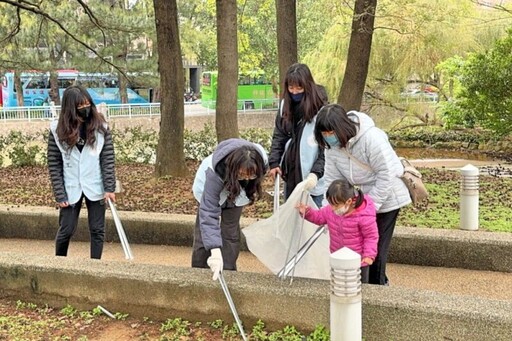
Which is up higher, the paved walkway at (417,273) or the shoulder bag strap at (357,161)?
the shoulder bag strap at (357,161)

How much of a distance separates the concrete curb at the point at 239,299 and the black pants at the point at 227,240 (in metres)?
0.21

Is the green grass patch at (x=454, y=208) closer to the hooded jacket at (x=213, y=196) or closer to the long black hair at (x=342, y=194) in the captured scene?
the long black hair at (x=342, y=194)

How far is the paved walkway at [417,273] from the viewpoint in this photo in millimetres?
4328

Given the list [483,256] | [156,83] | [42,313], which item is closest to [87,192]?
[42,313]

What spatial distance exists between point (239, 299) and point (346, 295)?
82cm

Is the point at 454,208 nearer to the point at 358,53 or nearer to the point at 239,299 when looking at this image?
the point at 358,53

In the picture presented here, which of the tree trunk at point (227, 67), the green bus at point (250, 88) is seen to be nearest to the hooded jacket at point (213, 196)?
the tree trunk at point (227, 67)

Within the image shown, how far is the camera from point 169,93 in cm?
899

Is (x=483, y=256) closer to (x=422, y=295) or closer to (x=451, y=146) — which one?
(x=422, y=295)

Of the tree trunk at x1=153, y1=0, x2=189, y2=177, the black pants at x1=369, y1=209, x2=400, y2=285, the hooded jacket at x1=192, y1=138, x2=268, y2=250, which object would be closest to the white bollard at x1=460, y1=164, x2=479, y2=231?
the black pants at x1=369, y1=209, x2=400, y2=285

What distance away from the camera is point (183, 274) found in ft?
12.1

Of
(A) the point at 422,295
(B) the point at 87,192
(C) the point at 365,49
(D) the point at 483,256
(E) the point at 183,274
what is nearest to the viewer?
(A) the point at 422,295

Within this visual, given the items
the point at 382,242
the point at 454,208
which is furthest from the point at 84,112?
the point at 454,208

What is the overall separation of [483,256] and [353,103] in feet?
14.4
